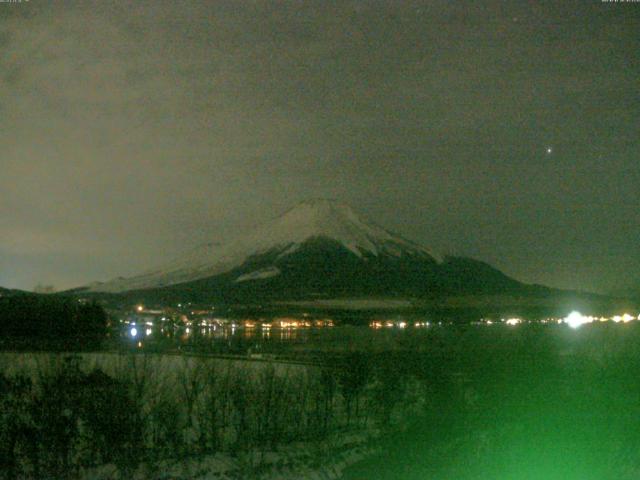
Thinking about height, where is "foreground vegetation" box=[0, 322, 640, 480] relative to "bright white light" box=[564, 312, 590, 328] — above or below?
below

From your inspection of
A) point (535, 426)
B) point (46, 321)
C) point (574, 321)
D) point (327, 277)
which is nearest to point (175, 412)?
point (535, 426)

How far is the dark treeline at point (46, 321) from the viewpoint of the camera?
52.3m

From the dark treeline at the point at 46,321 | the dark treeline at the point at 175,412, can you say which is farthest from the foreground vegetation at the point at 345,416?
the dark treeline at the point at 46,321

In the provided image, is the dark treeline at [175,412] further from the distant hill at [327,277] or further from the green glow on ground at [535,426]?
the distant hill at [327,277]

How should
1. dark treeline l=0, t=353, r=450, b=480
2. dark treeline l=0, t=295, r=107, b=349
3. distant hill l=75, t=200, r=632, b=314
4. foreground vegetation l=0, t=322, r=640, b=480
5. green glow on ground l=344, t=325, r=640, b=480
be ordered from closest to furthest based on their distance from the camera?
green glow on ground l=344, t=325, r=640, b=480, foreground vegetation l=0, t=322, r=640, b=480, dark treeline l=0, t=353, r=450, b=480, dark treeline l=0, t=295, r=107, b=349, distant hill l=75, t=200, r=632, b=314

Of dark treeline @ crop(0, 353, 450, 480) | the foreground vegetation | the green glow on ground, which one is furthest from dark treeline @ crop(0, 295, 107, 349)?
the green glow on ground

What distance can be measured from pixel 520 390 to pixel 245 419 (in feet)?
17.2

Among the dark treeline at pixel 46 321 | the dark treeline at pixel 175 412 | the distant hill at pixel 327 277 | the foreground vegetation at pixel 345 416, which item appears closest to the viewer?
the foreground vegetation at pixel 345 416

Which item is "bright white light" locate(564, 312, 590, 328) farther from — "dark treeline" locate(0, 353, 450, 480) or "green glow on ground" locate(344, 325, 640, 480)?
"green glow on ground" locate(344, 325, 640, 480)

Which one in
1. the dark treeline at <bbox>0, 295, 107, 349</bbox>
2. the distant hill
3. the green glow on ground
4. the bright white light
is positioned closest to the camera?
the green glow on ground

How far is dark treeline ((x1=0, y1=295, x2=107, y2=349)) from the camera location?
52.3 meters

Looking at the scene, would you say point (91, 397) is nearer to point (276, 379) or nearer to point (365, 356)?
point (276, 379)

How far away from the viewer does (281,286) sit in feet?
492

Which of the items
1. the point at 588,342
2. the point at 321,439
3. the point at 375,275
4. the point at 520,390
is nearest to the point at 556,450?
the point at 520,390
